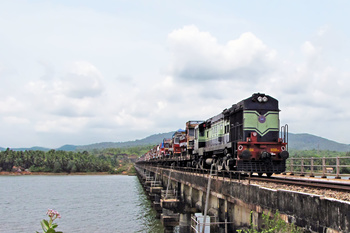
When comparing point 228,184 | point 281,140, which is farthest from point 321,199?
point 281,140

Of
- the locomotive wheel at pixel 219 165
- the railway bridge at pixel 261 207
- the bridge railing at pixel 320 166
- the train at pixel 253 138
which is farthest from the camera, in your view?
the locomotive wheel at pixel 219 165

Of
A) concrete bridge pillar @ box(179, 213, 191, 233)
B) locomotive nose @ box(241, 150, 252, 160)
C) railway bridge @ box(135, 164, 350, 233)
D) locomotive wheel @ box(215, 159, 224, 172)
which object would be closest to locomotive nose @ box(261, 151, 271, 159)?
locomotive nose @ box(241, 150, 252, 160)

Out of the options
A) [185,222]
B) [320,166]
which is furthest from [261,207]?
[185,222]

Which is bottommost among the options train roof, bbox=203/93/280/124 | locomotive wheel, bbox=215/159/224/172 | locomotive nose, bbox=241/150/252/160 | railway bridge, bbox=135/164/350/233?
railway bridge, bbox=135/164/350/233

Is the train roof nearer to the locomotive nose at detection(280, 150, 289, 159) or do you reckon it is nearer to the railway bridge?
the locomotive nose at detection(280, 150, 289, 159)

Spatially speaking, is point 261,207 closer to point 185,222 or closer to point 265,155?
point 265,155

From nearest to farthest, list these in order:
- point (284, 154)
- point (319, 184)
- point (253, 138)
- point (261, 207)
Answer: point (261, 207)
point (319, 184)
point (284, 154)
point (253, 138)

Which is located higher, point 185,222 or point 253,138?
point 253,138

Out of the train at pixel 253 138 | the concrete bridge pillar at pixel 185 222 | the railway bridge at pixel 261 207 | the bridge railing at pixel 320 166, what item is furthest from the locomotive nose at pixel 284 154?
the concrete bridge pillar at pixel 185 222

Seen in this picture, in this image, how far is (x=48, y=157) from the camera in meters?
168

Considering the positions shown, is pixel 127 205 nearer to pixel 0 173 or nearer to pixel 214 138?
pixel 214 138

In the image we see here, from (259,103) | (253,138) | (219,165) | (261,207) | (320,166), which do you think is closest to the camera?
(261,207)

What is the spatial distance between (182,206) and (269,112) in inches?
352

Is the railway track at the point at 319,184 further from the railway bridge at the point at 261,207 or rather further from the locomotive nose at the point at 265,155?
the locomotive nose at the point at 265,155
